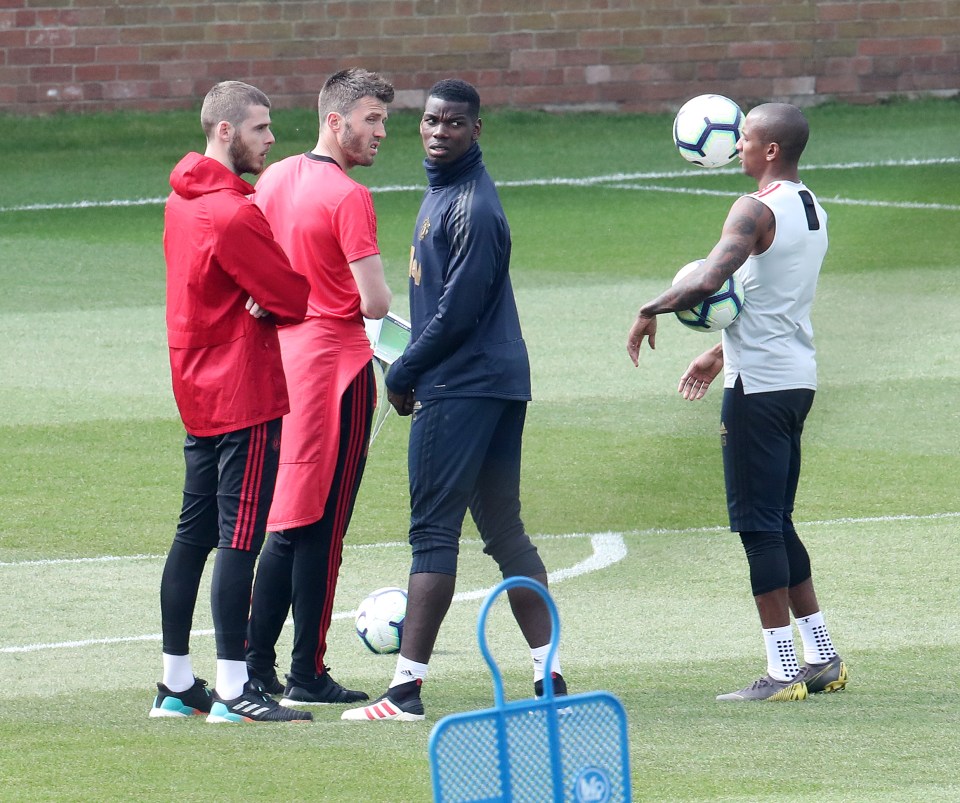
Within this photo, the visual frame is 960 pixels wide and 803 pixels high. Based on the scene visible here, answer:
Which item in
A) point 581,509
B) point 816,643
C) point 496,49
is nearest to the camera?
point 816,643

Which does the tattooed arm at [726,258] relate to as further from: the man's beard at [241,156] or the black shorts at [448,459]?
the man's beard at [241,156]

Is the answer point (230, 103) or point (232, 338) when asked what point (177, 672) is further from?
point (230, 103)

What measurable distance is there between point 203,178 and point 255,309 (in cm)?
45

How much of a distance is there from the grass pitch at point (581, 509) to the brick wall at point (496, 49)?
1451 millimetres

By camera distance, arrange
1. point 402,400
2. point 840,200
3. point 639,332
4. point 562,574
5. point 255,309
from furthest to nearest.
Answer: point 840,200 < point 562,574 < point 639,332 < point 402,400 < point 255,309

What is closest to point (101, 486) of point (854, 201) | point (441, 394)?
point (441, 394)

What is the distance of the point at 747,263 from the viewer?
5977 mm

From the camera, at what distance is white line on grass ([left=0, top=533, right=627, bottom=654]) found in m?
7.26

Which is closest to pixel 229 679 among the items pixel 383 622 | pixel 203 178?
pixel 383 622

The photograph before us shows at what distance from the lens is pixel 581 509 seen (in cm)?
988

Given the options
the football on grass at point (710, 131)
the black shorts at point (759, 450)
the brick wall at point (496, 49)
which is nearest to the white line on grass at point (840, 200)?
the brick wall at point (496, 49)

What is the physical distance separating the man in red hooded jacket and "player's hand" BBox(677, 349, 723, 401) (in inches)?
62.8

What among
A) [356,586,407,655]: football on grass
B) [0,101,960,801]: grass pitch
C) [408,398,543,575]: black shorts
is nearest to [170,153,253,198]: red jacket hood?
[408,398,543,575]: black shorts

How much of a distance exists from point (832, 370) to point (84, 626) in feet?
23.8
